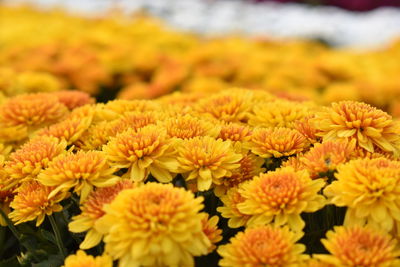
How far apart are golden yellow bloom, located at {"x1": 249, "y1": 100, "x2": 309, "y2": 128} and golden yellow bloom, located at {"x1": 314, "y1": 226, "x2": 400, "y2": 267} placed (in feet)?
1.70

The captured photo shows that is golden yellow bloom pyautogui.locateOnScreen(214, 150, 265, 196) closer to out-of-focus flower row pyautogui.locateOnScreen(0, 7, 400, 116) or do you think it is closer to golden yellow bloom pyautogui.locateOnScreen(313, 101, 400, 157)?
golden yellow bloom pyautogui.locateOnScreen(313, 101, 400, 157)

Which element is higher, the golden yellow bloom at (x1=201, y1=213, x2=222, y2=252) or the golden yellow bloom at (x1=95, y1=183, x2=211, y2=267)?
the golden yellow bloom at (x1=95, y1=183, x2=211, y2=267)

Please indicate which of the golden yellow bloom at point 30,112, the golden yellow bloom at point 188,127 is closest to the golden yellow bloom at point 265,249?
the golden yellow bloom at point 188,127

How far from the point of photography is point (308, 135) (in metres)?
1.52

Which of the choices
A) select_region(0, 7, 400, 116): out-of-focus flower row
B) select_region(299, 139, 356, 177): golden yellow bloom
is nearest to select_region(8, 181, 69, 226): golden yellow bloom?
select_region(299, 139, 356, 177): golden yellow bloom

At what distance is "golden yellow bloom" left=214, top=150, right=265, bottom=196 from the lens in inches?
55.9

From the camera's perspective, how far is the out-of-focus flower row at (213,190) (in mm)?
1136

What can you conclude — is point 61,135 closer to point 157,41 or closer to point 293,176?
point 293,176

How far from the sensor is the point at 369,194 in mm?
1178

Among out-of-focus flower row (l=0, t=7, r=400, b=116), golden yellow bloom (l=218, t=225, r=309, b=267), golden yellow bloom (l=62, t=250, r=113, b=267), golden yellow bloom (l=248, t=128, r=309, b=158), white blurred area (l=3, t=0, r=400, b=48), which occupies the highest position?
golden yellow bloom (l=248, t=128, r=309, b=158)

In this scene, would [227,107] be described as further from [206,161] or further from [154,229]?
[154,229]

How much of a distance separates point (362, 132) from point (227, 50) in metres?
3.27

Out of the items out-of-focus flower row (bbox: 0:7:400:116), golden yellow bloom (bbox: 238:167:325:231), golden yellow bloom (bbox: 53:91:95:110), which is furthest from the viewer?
A: out-of-focus flower row (bbox: 0:7:400:116)

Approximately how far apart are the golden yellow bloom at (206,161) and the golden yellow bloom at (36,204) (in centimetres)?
29
